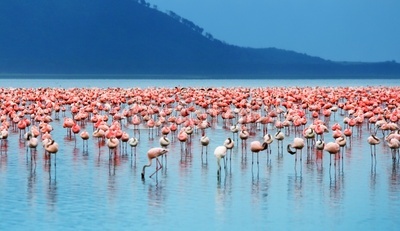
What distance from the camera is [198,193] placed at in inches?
739

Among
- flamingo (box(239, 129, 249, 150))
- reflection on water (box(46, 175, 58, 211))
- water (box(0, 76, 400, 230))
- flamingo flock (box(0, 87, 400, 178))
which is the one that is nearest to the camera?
water (box(0, 76, 400, 230))

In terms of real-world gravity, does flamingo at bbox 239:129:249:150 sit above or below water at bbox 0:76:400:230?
above

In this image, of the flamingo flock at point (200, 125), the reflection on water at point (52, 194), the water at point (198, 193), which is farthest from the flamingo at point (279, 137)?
the reflection on water at point (52, 194)

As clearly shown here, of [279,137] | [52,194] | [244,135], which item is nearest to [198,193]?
[52,194]

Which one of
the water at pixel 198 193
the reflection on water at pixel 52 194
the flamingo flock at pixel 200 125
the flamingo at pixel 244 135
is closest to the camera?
the water at pixel 198 193

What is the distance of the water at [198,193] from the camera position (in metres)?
16.4

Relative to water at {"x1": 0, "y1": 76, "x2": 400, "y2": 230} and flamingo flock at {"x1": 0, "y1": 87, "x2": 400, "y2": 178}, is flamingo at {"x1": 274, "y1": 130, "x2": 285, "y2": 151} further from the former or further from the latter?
water at {"x1": 0, "y1": 76, "x2": 400, "y2": 230}

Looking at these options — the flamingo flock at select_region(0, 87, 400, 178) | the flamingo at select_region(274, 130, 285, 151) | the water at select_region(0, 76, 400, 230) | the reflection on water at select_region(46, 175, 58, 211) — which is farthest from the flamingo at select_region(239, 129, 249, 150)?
the reflection on water at select_region(46, 175, 58, 211)

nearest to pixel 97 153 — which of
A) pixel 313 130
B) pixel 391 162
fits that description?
pixel 313 130

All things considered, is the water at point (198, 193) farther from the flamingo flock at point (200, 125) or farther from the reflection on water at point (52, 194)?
the flamingo flock at point (200, 125)

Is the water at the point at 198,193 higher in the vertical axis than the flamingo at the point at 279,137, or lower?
lower

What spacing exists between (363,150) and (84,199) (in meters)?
9.65

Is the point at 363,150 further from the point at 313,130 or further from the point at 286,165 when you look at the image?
the point at 286,165

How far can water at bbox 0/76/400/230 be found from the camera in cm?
1636
